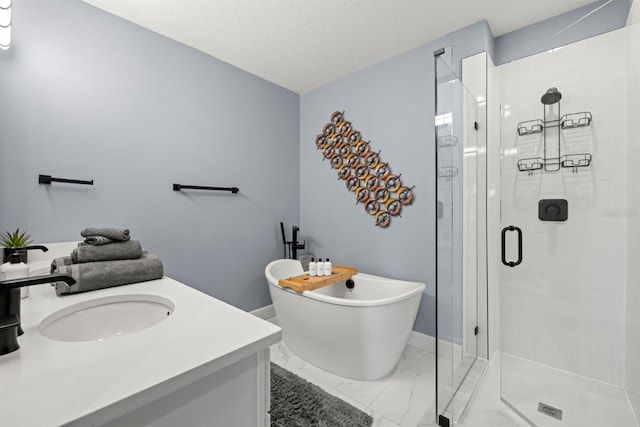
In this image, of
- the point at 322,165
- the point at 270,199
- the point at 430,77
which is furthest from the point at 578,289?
the point at 270,199

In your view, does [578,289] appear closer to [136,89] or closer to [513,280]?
[513,280]

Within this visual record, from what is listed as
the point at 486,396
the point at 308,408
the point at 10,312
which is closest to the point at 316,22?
the point at 10,312

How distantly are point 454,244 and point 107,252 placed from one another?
1.87 meters

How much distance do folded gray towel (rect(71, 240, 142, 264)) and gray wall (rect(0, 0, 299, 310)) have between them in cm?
65

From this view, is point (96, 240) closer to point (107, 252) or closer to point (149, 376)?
point (107, 252)

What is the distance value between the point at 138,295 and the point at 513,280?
219cm

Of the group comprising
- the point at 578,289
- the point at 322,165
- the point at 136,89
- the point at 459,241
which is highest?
the point at 136,89

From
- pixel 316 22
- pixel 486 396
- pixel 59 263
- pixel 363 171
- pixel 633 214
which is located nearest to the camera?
pixel 59 263

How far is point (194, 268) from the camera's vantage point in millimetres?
2299

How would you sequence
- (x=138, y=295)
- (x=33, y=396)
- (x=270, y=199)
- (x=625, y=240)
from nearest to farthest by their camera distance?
(x=33, y=396) → (x=138, y=295) → (x=625, y=240) → (x=270, y=199)

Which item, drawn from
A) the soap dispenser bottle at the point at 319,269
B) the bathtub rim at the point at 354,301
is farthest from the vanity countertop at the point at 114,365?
the soap dispenser bottle at the point at 319,269

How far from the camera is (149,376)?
56 cm

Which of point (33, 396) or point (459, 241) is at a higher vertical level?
point (459, 241)

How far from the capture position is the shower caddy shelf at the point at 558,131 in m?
1.56
